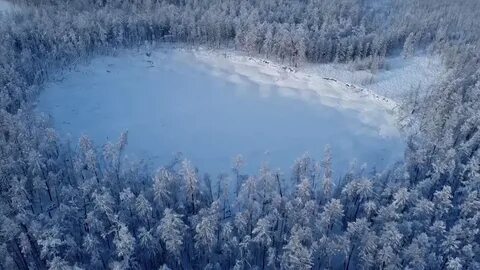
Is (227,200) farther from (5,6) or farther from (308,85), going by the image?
(5,6)

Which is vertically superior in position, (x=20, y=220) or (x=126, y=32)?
(x=126, y=32)

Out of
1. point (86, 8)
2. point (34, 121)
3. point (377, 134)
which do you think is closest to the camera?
point (34, 121)

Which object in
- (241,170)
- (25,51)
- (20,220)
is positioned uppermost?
(25,51)

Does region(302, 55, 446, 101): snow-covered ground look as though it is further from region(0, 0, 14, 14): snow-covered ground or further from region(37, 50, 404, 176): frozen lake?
region(0, 0, 14, 14): snow-covered ground

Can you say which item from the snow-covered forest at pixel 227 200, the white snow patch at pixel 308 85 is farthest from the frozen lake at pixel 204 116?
the snow-covered forest at pixel 227 200

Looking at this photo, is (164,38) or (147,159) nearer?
(147,159)

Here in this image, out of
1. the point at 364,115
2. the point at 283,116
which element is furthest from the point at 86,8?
the point at 364,115

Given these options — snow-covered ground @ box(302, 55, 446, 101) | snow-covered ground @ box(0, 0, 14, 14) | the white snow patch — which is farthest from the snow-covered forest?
snow-covered ground @ box(0, 0, 14, 14)

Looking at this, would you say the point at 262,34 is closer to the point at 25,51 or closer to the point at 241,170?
the point at 241,170
